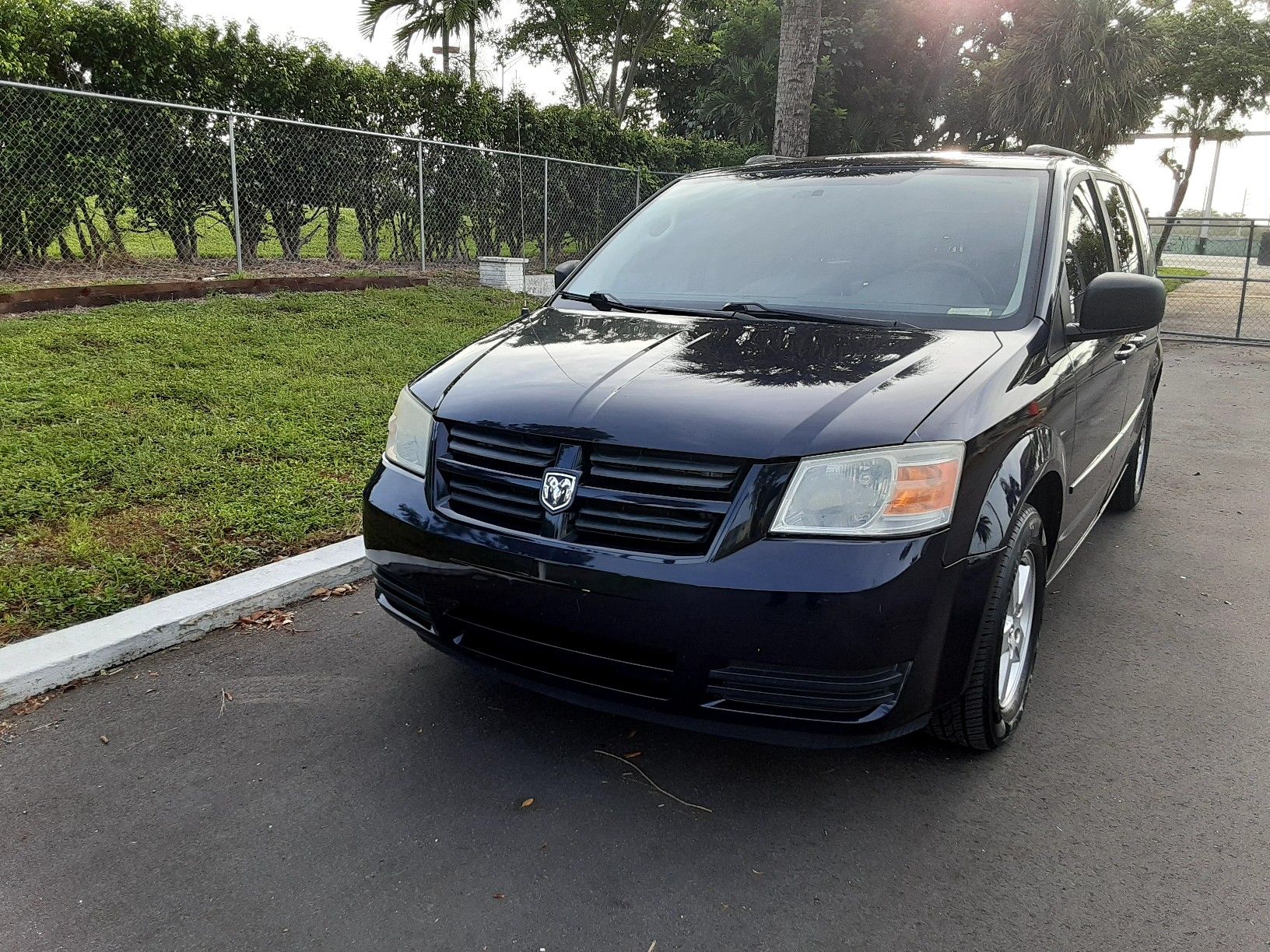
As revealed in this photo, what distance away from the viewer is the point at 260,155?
416 inches

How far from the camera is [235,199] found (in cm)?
993

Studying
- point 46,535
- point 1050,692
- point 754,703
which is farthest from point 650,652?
point 46,535

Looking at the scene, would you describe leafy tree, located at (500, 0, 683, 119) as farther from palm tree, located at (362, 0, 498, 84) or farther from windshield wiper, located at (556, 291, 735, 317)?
windshield wiper, located at (556, 291, 735, 317)

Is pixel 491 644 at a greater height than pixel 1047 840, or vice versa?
pixel 491 644

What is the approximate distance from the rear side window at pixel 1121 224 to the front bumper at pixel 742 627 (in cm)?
259

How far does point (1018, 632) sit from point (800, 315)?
1.25 m

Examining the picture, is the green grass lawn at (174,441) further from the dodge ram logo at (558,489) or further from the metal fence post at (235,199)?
the dodge ram logo at (558,489)

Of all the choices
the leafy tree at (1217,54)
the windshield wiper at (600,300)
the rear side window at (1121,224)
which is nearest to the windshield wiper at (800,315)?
the windshield wiper at (600,300)

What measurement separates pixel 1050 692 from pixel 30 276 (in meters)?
9.19

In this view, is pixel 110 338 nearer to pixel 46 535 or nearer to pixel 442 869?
pixel 46 535

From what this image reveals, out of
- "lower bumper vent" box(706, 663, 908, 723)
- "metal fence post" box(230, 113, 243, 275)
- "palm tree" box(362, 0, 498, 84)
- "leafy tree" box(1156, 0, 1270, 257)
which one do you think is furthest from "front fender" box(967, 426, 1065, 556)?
"leafy tree" box(1156, 0, 1270, 257)

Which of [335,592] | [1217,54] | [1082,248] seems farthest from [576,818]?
[1217,54]

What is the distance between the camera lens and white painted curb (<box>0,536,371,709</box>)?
3.13 metres

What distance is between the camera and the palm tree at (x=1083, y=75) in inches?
915
